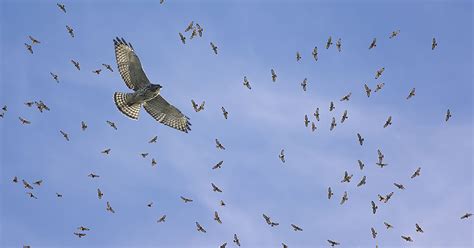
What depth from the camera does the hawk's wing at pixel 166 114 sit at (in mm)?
43156

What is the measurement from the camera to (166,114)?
4425cm

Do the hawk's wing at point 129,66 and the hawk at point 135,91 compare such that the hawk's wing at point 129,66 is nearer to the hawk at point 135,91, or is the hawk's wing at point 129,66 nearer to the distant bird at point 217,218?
the hawk at point 135,91

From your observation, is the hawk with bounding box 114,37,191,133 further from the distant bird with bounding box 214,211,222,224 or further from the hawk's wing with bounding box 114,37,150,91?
the distant bird with bounding box 214,211,222,224

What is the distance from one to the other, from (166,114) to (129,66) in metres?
3.47

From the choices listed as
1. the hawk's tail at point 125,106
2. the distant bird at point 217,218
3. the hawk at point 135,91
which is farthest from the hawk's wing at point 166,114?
the distant bird at point 217,218

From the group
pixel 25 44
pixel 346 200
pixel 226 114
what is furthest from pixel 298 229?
pixel 25 44

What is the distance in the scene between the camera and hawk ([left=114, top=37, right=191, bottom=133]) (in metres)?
41.9

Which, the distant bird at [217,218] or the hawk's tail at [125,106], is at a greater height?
the hawk's tail at [125,106]

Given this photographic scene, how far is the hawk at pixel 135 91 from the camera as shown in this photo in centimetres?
4188

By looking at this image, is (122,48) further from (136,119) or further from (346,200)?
(346,200)

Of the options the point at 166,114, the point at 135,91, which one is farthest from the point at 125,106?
the point at 166,114

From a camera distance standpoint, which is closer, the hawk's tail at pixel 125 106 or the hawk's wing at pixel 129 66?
the hawk's wing at pixel 129 66

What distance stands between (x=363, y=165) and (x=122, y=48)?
12.6 m

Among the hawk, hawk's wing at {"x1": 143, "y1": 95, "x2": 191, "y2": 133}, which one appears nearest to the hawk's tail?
the hawk
